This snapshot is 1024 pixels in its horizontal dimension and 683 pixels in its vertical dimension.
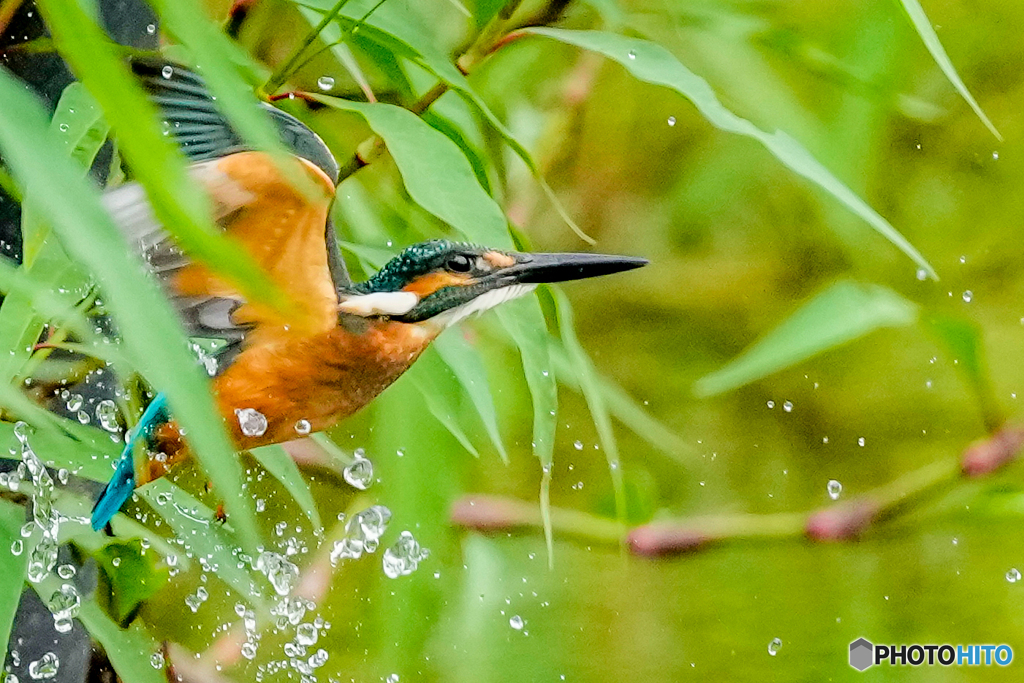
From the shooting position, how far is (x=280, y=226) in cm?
33

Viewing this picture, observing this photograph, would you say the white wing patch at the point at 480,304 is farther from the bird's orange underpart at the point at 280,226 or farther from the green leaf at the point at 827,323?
the green leaf at the point at 827,323

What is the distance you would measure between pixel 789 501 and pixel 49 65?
1.82 ft

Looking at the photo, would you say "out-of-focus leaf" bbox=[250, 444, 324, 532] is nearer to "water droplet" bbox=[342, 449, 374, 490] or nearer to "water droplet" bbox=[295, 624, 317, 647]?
"water droplet" bbox=[342, 449, 374, 490]

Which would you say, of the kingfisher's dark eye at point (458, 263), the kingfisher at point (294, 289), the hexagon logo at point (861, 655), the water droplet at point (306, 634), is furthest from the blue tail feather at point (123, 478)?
the hexagon logo at point (861, 655)

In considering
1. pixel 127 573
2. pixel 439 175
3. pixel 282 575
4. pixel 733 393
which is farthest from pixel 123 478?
pixel 733 393

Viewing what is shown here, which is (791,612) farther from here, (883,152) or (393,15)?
(393,15)

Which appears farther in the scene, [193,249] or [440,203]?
[440,203]

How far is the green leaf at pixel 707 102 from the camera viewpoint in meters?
0.32

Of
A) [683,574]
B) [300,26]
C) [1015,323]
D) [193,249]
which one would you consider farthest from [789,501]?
[193,249]

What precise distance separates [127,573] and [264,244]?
132mm

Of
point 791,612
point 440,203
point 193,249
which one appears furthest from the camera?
point 791,612

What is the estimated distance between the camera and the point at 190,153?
1.09 ft

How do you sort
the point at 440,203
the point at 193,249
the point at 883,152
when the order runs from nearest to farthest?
1. the point at 193,249
2. the point at 440,203
3. the point at 883,152

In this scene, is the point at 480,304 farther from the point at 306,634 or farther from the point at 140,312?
the point at 306,634
